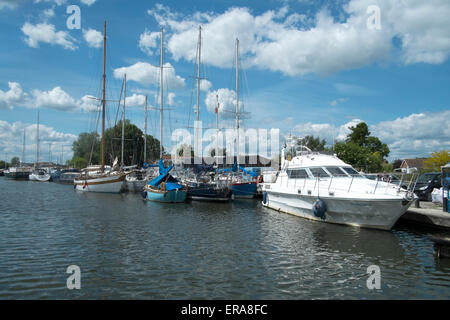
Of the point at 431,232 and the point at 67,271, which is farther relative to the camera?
the point at 431,232

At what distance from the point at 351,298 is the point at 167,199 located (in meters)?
21.6

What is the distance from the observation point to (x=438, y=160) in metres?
37.4

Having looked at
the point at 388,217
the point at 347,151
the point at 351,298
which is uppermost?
the point at 347,151

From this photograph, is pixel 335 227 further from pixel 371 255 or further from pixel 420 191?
pixel 420 191

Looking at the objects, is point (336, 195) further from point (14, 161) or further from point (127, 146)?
point (14, 161)

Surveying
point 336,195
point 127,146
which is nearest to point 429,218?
point 336,195

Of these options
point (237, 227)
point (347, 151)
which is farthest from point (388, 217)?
point (347, 151)

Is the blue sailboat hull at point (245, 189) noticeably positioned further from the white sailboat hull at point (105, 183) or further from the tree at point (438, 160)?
the tree at point (438, 160)

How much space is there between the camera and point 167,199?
27.5 metres

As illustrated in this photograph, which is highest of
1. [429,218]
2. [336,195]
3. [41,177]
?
[336,195]

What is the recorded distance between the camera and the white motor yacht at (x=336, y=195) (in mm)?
14398

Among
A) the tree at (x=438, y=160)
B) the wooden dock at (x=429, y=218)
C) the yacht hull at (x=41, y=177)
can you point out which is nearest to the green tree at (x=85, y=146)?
the yacht hull at (x=41, y=177)

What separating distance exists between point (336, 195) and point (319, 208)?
1191 mm

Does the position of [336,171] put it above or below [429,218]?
above
